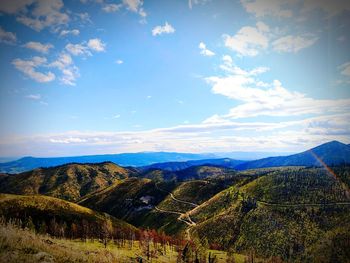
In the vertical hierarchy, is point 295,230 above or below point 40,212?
below

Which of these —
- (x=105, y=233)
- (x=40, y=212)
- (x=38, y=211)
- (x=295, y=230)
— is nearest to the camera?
(x=105, y=233)

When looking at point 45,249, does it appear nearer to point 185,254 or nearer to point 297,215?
point 185,254

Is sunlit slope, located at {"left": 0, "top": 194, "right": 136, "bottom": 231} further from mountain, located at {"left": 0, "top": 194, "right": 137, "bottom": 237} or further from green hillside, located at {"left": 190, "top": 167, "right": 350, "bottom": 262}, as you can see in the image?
green hillside, located at {"left": 190, "top": 167, "right": 350, "bottom": 262}

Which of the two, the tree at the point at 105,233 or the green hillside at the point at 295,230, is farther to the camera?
the green hillside at the point at 295,230

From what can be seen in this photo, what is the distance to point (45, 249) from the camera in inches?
874

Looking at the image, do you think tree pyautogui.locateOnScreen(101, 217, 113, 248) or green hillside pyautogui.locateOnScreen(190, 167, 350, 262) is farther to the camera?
green hillside pyautogui.locateOnScreen(190, 167, 350, 262)

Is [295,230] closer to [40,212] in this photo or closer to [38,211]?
[40,212]

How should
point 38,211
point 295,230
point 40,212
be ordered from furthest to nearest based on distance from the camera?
point 38,211 → point 40,212 → point 295,230

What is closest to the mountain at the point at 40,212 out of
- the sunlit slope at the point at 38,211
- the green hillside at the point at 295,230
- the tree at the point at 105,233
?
the sunlit slope at the point at 38,211

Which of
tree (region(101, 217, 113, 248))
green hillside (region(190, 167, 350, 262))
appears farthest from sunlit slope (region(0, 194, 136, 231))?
green hillside (region(190, 167, 350, 262))

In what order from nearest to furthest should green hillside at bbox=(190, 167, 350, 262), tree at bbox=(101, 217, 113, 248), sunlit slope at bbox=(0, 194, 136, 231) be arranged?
tree at bbox=(101, 217, 113, 248)
green hillside at bbox=(190, 167, 350, 262)
sunlit slope at bbox=(0, 194, 136, 231)

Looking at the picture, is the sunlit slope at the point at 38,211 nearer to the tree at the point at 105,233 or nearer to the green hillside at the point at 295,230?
the tree at the point at 105,233

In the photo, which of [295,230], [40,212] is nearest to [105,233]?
[40,212]

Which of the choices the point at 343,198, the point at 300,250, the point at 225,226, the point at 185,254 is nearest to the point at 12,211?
the point at 185,254
